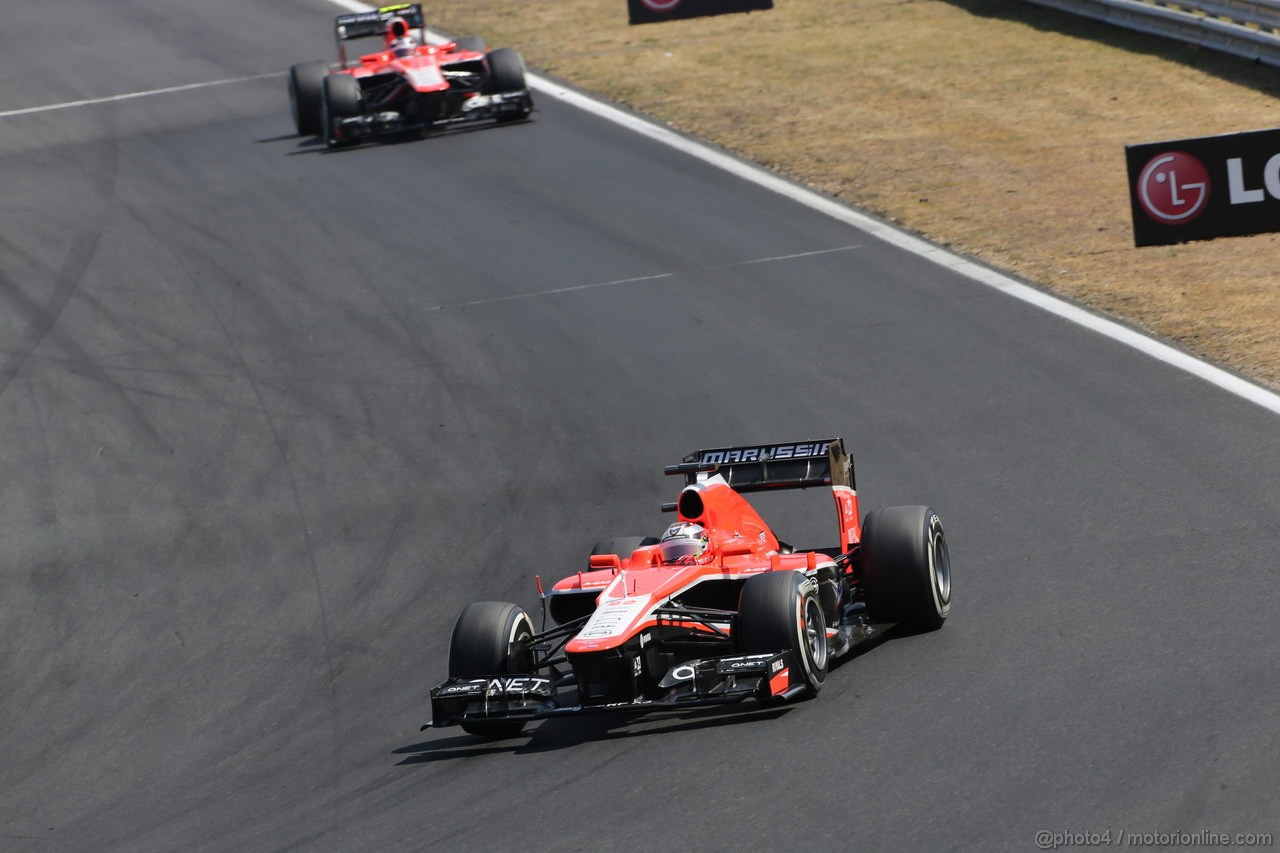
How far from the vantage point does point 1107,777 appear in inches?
302

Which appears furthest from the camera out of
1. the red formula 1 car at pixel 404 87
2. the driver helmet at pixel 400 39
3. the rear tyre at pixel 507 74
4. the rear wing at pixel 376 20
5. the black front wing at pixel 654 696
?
the rear wing at pixel 376 20

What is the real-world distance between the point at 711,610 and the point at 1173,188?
7679 millimetres

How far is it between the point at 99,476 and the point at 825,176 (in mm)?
10032

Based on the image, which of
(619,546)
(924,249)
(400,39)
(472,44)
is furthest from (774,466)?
(472,44)

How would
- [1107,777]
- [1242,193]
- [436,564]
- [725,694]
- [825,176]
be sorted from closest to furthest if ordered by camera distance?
[1107,777], [725,694], [436,564], [1242,193], [825,176]

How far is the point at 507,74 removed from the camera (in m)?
24.7

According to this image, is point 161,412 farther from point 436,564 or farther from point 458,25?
point 458,25

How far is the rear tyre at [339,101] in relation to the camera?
24.2 metres

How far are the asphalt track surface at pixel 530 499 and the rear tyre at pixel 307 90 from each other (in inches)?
52.7

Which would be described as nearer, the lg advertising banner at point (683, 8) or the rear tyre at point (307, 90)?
the rear tyre at point (307, 90)

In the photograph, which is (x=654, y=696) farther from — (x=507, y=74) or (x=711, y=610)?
(x=507, y=74)

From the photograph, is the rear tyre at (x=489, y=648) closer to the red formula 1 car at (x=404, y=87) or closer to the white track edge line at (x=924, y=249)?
the white track edge line at (x=924, y=249)

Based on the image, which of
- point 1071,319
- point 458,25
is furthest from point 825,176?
point 458,25

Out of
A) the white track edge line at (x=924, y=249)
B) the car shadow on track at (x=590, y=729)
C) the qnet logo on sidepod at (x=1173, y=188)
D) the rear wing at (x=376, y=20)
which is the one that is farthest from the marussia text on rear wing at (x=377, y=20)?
the car shadow on track at (x=590, y=729)
